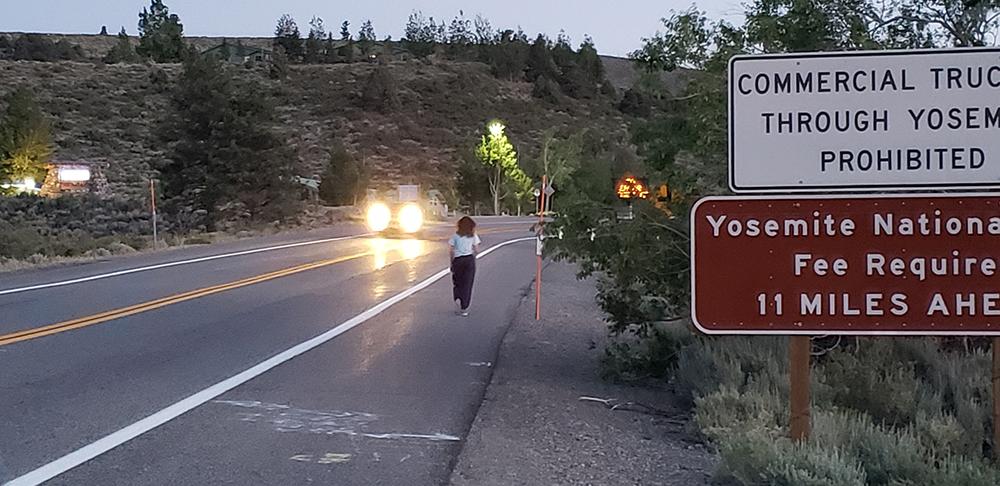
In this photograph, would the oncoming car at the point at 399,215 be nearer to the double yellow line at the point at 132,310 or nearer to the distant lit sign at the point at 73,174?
the distant lit sign at the point at 73,174

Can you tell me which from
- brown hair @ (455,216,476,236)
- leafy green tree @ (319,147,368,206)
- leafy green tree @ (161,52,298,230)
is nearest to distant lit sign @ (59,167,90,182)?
leafy green tree @ (161,52,298,230)

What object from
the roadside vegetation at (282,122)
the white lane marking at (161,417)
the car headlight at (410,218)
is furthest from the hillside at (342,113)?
the white lane marking at (161,417)

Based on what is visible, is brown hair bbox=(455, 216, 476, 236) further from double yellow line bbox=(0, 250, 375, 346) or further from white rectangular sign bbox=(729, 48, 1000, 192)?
white rectangular sign bbox=(729, 48, 1000, 192)

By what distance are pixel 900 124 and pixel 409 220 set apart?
118 feet

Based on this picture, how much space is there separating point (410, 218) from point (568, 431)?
3424 centimetres

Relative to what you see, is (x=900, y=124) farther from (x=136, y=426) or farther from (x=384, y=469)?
(x=136, y=426)

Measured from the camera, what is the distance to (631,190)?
10.7 m

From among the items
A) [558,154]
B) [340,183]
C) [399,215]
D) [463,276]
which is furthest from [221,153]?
[463,276]

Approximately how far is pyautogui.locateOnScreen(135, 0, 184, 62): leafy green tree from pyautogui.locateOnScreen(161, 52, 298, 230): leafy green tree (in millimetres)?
61200

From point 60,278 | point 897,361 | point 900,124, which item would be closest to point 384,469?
point 900,124

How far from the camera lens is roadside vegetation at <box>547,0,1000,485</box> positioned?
7.96 metres

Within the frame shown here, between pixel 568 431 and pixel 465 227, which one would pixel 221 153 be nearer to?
pixel 465 227

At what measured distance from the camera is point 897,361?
932 centimetres

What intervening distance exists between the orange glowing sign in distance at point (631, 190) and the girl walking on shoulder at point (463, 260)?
475 cm
